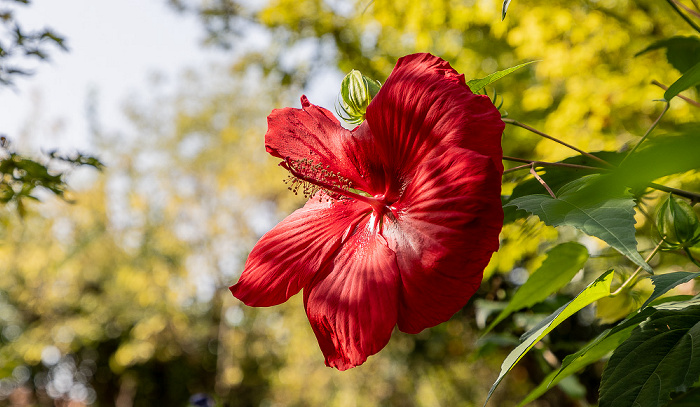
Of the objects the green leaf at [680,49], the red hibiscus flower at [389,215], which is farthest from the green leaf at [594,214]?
the green leaf at [680,49]

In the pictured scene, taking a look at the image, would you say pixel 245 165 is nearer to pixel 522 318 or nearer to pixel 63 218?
pixel 63 218

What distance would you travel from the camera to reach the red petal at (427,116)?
373mm

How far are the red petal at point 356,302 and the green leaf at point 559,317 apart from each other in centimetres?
9

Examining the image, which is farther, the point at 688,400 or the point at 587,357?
the point at 587,357

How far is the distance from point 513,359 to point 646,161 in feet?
0.73

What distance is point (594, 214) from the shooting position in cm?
36

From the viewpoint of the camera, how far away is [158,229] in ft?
22.4

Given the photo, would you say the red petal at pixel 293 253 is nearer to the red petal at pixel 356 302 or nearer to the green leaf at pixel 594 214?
the red petal at pixel 356 302

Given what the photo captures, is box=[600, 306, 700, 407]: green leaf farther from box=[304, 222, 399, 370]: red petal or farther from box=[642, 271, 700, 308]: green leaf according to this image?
Result: box=[304, 222, 399, 370]: red petal

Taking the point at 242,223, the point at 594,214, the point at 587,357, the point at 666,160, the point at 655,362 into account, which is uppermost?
the point at 666,160

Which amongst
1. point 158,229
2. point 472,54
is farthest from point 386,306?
point 158,229

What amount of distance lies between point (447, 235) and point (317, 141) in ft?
0.60

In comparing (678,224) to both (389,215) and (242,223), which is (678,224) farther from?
(242,223)

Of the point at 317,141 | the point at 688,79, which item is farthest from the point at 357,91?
the point at 688,79
